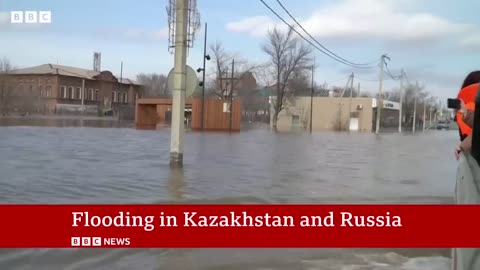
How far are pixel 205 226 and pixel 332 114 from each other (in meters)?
76.8

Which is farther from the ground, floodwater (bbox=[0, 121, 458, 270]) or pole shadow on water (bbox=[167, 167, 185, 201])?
pole shadow on water (bbox=[167, 167, 185, 201])

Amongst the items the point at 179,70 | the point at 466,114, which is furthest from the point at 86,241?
the point at 179,70

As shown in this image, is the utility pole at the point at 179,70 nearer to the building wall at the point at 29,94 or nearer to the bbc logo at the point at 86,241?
the bbc logo at the point at 86,241

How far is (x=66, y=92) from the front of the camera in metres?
43.5

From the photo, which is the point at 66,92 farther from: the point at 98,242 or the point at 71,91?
the point at 98,242

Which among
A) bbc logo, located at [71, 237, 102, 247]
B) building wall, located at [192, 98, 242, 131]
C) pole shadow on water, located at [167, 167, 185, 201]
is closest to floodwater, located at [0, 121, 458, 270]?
pole shadow on water, located at [167, 167, 185, 201]

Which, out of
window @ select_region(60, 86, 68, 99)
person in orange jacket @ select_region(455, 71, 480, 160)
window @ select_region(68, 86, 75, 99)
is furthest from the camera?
window @ select_region(68, 86, 75, 99)

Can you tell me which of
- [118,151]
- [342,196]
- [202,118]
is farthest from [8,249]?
[202,118]

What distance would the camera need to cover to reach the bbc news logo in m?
3.91

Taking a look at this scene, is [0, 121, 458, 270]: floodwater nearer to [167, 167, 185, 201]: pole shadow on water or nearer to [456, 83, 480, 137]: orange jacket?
[167, 167, 185, 201]: pole shadow on water

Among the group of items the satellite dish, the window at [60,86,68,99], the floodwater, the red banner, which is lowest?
the floodwater

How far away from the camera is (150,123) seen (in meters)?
45.0

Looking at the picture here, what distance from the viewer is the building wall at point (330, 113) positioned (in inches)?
3024

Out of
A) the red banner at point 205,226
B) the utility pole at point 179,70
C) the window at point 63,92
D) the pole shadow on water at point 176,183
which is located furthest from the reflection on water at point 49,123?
the red banner at point 205,226
